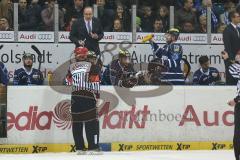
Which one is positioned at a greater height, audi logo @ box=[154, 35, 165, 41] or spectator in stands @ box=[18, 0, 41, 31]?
spectator in stands @ box=[18, 0, 41, 31]

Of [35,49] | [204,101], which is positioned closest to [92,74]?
[204,101]

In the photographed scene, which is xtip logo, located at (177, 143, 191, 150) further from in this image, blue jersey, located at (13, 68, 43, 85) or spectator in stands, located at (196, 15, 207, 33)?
spectator in stands, located at (196, 15, 207, 33)

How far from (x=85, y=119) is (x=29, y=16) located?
15.7ft

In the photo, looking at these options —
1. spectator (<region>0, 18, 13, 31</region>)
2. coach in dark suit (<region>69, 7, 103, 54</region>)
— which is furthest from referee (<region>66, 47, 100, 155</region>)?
spectator (<region>0, 18, 13, 31</region>)

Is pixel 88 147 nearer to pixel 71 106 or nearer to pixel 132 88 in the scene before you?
pixel 71 106

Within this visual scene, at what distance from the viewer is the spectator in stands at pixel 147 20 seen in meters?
18.9

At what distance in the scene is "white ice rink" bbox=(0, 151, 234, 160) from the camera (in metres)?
13.3

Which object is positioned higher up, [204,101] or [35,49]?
[35,49]

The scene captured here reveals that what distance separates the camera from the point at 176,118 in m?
15.5

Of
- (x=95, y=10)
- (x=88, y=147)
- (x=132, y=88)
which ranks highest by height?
(x=95, y=10)

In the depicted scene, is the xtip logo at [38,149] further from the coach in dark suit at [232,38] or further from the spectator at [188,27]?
the spectator at [188,27]

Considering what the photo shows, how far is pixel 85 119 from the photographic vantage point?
46.2ft

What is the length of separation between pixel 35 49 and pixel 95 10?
1.71 metres

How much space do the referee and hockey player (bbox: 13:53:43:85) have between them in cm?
235
